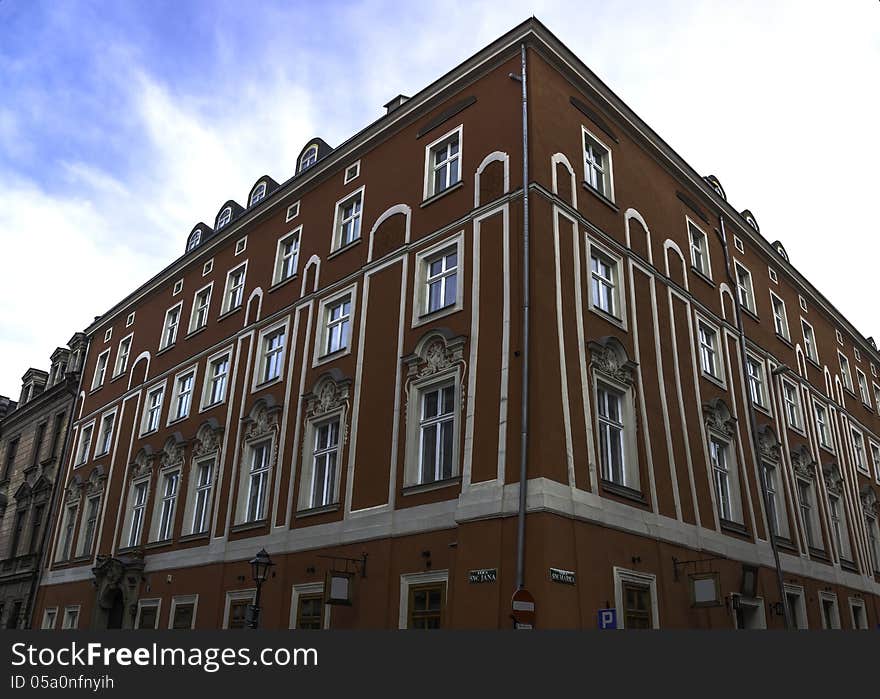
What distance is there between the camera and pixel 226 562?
20.5 metres

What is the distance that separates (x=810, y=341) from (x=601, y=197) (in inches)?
593

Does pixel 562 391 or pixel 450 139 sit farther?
pixel 450 139

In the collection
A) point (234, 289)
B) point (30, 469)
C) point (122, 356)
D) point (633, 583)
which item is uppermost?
point (234, 289)

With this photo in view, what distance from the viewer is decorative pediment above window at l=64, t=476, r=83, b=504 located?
96.1 feet

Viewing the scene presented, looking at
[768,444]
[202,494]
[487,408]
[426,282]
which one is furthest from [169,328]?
[768,444]

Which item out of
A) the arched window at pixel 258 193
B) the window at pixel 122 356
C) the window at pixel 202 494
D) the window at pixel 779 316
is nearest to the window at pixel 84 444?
the window at pixel 122 356

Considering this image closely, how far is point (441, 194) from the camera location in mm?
19391

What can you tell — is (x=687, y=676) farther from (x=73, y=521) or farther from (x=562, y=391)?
(x=73, y=521)

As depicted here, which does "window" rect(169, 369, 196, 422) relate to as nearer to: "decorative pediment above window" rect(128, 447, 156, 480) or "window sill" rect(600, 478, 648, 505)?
"decorative pediment above window" rect(128, 447, 156, 480)

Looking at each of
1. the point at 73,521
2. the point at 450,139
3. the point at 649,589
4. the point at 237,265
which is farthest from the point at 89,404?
the point at 649,589

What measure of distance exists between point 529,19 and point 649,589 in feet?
44.6

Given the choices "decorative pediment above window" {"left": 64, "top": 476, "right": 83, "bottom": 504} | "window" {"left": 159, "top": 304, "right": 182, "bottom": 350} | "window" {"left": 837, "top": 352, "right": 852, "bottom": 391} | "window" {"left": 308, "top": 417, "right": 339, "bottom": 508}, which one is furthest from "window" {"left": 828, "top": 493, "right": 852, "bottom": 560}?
"decorative pediment above window" {"left": 64, "top": 476, "right": 83, "bottom": 504}

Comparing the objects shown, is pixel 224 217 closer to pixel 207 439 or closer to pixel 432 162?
pixel 207 439

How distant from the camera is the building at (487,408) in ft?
49.9
